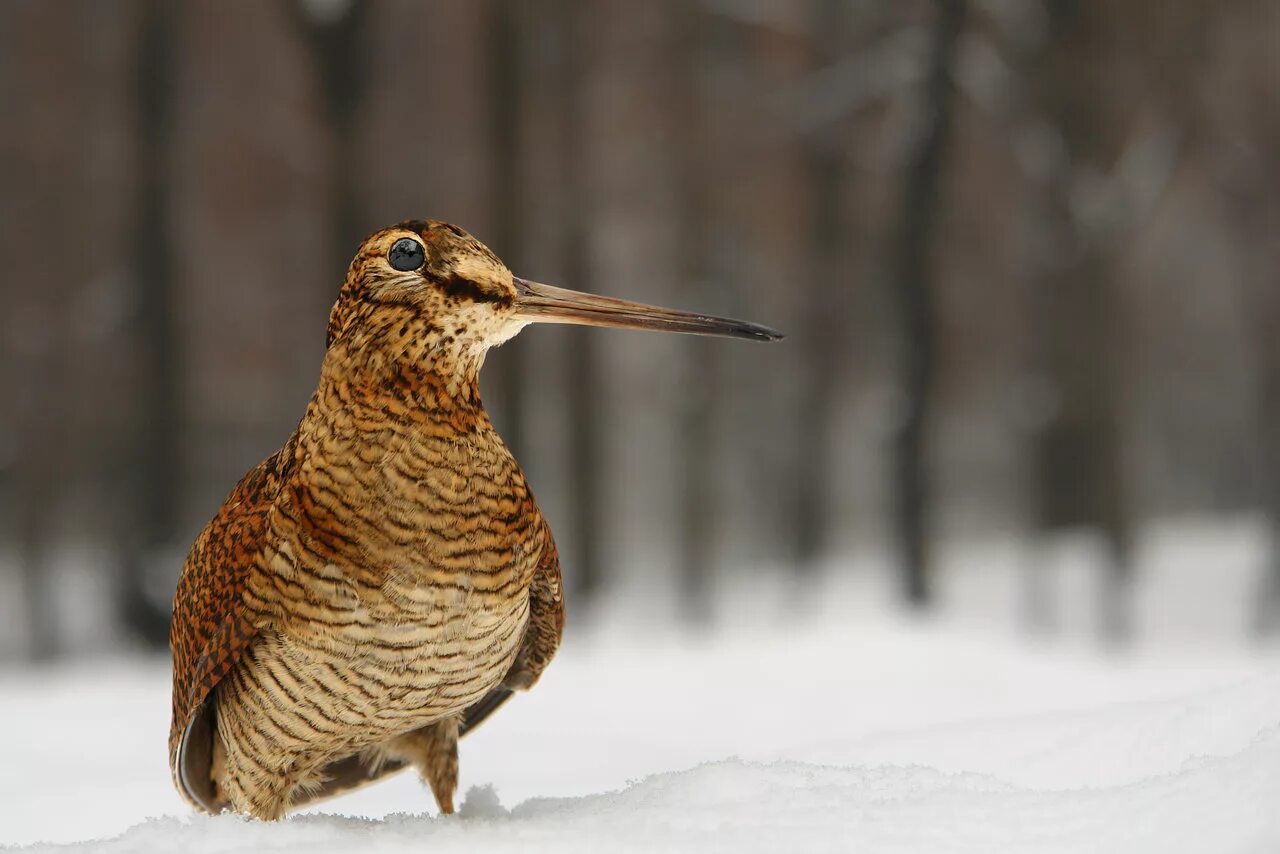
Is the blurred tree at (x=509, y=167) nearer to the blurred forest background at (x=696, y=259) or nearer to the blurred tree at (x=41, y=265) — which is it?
the blurred forest background at (x=696, y=259)

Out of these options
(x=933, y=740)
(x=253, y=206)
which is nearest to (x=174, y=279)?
(x=253, y=206)

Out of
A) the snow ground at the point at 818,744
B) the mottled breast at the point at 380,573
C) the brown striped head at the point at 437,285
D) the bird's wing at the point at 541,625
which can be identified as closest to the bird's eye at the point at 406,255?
the brown striped head at the point at 437,285

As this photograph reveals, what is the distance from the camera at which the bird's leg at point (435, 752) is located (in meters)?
1.28

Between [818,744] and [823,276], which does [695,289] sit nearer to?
[823,276]

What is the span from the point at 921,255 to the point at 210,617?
1724mm

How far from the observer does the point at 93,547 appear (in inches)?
87.6

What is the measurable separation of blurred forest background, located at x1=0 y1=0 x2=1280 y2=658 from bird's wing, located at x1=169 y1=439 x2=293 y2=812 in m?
1.10

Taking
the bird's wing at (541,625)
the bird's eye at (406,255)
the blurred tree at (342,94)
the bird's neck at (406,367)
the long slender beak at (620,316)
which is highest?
the blurred tree at (342,94)

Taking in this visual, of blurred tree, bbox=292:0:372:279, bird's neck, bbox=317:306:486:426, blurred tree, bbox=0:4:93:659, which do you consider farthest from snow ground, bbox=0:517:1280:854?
blurred tree, bbox=292:0:372:279

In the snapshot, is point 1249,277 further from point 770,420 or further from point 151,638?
point 151,638

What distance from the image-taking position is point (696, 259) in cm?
236

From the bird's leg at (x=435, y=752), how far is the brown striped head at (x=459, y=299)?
0.45 metres

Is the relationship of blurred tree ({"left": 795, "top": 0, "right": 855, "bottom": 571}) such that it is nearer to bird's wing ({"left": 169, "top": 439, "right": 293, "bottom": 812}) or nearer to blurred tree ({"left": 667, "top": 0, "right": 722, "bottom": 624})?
blurred tree ({"left": 667, "top": 0, "right": 722, "bottom": 624})

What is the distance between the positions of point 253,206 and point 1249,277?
6.61 ft
